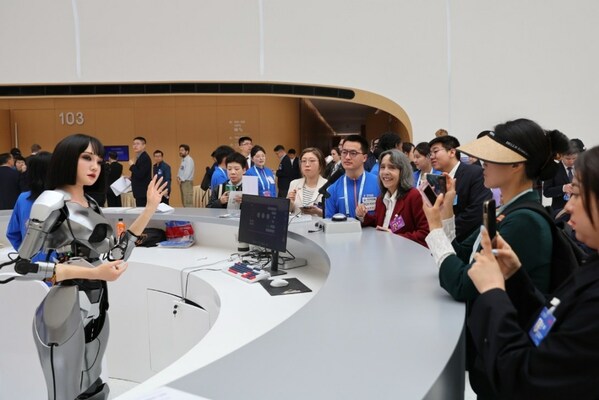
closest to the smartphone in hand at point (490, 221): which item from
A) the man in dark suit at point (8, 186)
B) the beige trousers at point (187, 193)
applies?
the man in dark suit at point (8, 186)

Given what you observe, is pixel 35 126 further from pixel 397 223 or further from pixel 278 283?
pixel 397 223

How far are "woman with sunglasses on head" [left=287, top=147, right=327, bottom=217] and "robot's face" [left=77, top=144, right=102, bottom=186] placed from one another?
74.8 inches

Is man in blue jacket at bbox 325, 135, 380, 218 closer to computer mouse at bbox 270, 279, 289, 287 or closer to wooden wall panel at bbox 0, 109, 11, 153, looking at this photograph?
computer mouse at bbox 270, 279, 289, 287

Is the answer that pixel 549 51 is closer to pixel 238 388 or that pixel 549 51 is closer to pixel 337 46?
pixel 337 46

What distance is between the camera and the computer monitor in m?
2.79

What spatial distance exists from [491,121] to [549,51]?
4.08 ft

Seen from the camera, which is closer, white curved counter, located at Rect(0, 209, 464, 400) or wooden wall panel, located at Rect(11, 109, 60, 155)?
white curved counter, located at Rect(0, 209, 464, 400)

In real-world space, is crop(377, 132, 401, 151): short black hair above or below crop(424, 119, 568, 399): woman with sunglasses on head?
above

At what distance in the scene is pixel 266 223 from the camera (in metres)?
2.91

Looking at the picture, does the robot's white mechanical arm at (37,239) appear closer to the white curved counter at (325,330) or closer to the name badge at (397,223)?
the white curved counter at (325,330)

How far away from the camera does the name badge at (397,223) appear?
2963 millimetres

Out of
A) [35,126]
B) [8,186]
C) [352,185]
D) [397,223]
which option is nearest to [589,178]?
[397,223]

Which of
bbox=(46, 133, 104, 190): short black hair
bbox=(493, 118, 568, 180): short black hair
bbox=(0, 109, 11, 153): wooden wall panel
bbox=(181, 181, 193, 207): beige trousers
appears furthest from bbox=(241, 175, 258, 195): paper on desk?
bbox=(0, 109, 11, 153): wooden wall panel

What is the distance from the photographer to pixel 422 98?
7383mm
